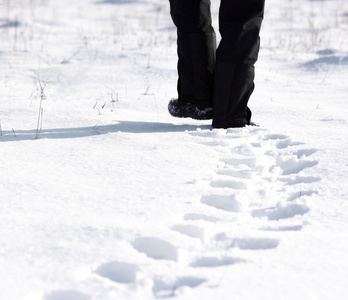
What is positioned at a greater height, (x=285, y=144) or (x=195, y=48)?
(x=195, y=48)

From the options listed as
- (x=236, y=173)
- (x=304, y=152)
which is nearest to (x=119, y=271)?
(x=236, y=173)

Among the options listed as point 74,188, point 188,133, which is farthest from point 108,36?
point 74,188

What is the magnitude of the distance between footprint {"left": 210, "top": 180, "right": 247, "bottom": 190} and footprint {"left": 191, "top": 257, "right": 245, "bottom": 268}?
579 millimetres

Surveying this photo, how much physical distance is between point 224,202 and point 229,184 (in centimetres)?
18

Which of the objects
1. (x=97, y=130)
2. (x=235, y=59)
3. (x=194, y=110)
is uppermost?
(x=235, y=59)

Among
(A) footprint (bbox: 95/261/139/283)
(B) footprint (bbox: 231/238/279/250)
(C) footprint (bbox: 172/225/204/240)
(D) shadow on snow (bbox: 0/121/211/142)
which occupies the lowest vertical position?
(D) shadow on snow (bbox: 0/121/211/142)

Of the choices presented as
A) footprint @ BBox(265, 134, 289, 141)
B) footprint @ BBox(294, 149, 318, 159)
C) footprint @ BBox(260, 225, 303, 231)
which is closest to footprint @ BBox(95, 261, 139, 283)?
footprint @ BBox(260, 225, 303, 231)

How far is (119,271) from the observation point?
1.27 metres

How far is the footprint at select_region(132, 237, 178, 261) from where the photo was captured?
135cm

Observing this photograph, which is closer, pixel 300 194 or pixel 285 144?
pixel 300 194

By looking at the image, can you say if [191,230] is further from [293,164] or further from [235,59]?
[235,59]

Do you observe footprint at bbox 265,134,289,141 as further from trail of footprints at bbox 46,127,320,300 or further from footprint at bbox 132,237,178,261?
footprint at bbox 132,237,178,261

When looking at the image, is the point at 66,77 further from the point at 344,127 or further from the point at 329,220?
the point at 329,220

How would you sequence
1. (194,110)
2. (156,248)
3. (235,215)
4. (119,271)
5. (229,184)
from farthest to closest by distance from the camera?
1. (194,110)
2. (229,184)
3. (235,215)
4. (156,248)
5. (119,271)
